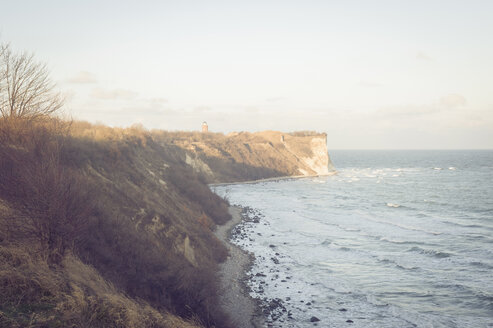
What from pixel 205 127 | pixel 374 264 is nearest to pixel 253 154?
pixel 205 127

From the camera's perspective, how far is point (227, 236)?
26.3 meters

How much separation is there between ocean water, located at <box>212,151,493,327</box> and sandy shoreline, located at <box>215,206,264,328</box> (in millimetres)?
634

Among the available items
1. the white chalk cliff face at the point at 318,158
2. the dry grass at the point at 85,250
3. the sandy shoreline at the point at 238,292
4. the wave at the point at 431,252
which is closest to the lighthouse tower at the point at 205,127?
the white chalk cliff face at the point at 318,158

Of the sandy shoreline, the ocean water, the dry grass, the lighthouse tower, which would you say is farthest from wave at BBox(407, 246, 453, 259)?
the lighthouse tower

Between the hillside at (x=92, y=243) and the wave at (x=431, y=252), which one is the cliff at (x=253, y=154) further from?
the wave at (x=431, y=252)

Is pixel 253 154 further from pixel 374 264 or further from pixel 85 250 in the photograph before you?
pixel 85 250

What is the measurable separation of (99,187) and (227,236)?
1211 centimetres

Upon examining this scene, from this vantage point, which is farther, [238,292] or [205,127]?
[205,127]

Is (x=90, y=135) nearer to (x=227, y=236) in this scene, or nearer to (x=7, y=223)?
(x=227, y=236)

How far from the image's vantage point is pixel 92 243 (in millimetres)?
11828

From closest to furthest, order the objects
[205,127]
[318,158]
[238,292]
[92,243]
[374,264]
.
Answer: [92,243] → [238,292] → [374,264] → [318,158] → [205,127]

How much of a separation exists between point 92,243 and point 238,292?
7.69 meters

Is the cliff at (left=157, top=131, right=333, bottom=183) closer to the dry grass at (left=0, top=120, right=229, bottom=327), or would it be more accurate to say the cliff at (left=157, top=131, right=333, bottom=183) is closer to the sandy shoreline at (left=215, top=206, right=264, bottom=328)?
the sandy shoreline at (left=215, top=206, right=264, bottom=328)

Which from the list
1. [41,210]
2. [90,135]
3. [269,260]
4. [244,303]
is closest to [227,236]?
[269,260]
